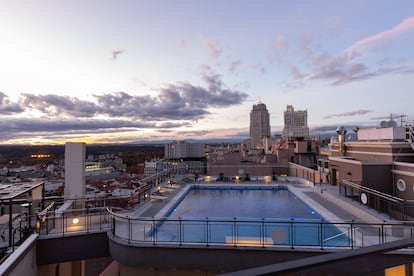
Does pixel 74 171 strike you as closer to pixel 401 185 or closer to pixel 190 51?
pixel 190 51

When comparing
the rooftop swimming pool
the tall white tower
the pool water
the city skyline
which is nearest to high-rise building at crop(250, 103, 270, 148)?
the city skyline

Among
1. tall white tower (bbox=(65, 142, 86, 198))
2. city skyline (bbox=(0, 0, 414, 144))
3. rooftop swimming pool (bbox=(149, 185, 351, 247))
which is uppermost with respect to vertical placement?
city skyline (bbox=(0, 0, 414, 144))

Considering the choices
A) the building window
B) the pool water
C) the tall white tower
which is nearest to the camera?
the tall white tower

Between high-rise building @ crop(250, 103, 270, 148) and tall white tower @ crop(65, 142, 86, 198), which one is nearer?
tall white tower @ crop(65, 142, 86, 198)

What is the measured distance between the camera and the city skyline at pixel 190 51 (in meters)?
13.0

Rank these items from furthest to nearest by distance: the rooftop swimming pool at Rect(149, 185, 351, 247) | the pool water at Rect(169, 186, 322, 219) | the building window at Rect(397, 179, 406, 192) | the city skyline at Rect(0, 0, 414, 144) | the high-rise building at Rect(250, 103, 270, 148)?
the high-rise building at Rect(250, 103, 270, 148) < the city skyline at Rect(0, 0, 414, 144) < the pool water at Rect(169, 186, 322, 219) < the building window at Rect(397, 179, 406, 192) < the rooftop swimming pool at Rect(149, 185, 351, 247)

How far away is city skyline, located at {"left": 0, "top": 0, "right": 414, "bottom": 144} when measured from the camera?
1302 centimetres

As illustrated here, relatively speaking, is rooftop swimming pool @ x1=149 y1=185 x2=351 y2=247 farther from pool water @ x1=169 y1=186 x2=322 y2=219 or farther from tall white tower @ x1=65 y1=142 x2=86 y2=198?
tall white tower @ x1=65 y1=142 x2=86 y2=198

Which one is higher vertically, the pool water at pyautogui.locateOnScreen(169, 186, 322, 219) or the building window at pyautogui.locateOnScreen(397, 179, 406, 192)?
the building window at pyautogui.locateOnScreen(397, 179, 406, 192)

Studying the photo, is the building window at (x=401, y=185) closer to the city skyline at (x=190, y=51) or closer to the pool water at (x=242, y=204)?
the pool water at (x=242, y=204)

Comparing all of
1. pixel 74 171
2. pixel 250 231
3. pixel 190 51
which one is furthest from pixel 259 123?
pixel 250 231

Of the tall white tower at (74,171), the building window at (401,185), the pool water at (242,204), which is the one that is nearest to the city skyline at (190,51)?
the building window at (401,185)

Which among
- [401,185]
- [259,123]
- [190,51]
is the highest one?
[259,123]

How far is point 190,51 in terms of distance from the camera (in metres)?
18.0
